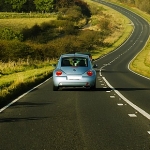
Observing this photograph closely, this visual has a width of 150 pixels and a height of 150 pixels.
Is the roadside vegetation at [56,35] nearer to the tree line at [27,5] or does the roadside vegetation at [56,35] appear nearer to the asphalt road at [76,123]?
the tree line at [27,5]

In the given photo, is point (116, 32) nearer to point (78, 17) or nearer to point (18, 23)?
point (78, 17)

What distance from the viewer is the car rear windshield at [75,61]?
19278 mm

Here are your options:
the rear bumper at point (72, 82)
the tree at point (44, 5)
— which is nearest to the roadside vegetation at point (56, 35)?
the tree at point (44, 5)

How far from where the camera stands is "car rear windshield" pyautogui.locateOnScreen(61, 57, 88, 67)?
19278 mm

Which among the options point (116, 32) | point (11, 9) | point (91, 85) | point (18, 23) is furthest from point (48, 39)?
point (91, 85)

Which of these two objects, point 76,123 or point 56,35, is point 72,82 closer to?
point 76,123

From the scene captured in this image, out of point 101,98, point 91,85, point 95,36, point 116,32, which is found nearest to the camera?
point 101,98

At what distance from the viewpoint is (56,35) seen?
9794cm

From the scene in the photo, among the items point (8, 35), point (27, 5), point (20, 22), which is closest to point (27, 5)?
point (27, 5)

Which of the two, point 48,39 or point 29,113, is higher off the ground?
point 29,113

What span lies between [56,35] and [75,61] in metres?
78.7

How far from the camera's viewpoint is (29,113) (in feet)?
38.8

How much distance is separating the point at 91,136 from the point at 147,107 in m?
5.05

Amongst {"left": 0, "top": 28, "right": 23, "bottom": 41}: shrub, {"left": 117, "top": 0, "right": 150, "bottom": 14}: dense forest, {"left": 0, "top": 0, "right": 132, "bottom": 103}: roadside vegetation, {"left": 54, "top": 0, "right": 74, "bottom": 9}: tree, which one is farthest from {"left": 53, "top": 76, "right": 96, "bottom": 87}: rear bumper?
{"left": 117, "top": 0, "right": 150, "bottom": 14}: dense forest
